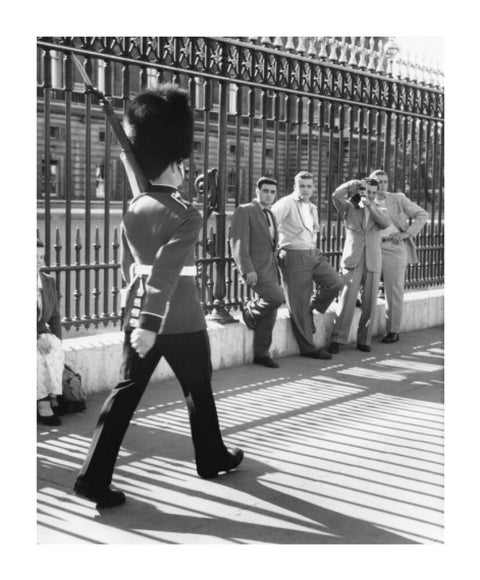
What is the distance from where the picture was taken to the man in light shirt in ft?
28.1

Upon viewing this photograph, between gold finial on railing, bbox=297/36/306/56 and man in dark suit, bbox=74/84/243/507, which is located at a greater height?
gold finial on railing, bbox=297/36/306/56

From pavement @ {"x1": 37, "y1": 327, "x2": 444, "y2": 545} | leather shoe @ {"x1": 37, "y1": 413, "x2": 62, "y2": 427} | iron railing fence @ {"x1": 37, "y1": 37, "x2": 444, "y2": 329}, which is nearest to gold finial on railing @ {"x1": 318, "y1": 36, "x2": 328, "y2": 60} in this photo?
iron railing fence @ {"x1": 37, "y1": 37, "x2": 444, "y2": 329}

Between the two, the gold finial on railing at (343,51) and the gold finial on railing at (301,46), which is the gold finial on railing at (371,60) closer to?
the gold finial on railing at (343,51)

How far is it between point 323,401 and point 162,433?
1.58m

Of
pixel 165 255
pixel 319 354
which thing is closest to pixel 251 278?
pixel 319 354

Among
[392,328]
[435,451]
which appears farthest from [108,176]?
[392,328]

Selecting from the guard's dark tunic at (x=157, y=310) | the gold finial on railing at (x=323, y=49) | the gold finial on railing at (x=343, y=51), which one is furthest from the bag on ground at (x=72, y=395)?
the gold finial on railing at (x=343, y=51)

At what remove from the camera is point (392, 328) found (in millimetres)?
9758

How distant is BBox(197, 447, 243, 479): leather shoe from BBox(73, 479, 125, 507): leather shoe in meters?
0.59

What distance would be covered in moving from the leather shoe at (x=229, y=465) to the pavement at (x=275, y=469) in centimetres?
6

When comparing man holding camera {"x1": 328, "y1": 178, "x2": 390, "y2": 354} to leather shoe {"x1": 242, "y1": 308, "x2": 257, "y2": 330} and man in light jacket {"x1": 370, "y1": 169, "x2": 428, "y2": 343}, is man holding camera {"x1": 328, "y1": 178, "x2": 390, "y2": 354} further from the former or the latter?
leather shoe {"x1": 242, "y1": 308, "x2": 257, "y2": 330}

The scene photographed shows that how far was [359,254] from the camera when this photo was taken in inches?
360

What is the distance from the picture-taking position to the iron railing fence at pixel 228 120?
22.6ft

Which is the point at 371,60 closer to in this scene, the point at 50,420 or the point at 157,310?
the point at 50,420
